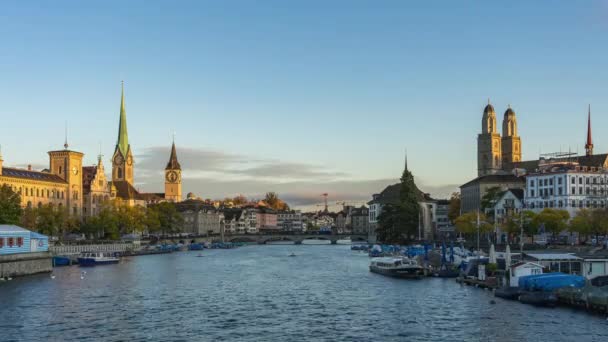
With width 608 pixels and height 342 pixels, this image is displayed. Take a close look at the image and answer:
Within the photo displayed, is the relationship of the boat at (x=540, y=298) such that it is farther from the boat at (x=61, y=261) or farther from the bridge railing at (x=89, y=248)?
the bridge railing at (x=89, y=248)

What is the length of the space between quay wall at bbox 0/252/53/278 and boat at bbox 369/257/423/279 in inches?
1661

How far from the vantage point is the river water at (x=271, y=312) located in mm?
46688

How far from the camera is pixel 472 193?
639 feet

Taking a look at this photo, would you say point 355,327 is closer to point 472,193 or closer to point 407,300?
point 407,300

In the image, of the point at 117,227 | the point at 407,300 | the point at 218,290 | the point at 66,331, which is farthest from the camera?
the point at 117,227

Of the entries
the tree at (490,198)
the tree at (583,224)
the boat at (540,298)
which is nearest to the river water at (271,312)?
the boat at (540,298)

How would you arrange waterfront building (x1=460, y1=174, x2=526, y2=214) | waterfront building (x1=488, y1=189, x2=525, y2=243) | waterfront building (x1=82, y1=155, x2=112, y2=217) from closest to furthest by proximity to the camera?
waterfront building (x1=488, y1=189, x2=525, y2=243)
waterfront building (x1=82, y1=155, x2=112, y2=217)
waterfront building (x1=460, y1=174, x2=526, y2=214)

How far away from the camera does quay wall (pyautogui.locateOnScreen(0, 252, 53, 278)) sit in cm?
8149

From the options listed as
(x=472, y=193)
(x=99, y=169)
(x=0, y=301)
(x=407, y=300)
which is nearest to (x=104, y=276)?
(x=0, y=301)

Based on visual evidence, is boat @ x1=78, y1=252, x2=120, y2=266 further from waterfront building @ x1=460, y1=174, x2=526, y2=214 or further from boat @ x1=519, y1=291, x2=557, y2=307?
waterfront building @ x1=460, y1=174, x2=526, y2=214

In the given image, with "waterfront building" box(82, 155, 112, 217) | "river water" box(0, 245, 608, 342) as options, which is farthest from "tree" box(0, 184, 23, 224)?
"waterfront building" box(82, 155, 112, 217)

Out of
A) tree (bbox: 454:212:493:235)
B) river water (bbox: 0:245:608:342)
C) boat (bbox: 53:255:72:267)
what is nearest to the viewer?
river water (bbox: 0:245:608:342)

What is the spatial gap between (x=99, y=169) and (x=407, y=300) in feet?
437

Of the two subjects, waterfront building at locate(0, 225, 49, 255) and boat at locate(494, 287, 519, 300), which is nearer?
boat at locate(494, 287, 519, 300)
